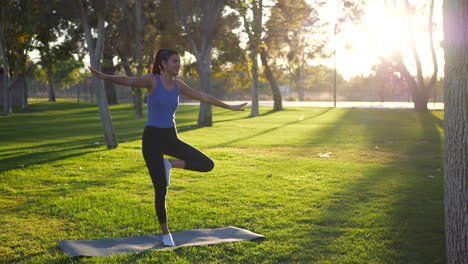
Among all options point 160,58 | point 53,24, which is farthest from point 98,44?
point 160,58

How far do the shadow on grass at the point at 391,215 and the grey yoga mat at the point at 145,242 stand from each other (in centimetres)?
102

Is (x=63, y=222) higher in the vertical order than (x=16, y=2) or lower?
lower

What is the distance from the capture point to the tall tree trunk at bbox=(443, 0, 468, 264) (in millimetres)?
4594

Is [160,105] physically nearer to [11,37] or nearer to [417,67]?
[417,67]

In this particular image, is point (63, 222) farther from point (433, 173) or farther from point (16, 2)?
point (16, 2)

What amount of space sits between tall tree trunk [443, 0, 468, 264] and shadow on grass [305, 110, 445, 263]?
1.97ft

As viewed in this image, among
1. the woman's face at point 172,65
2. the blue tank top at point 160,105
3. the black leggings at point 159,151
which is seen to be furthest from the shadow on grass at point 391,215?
the woman's face at point 172,65

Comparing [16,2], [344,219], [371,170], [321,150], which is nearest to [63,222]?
[344,219]

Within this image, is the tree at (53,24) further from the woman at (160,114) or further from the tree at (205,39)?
the woman at (160,114)

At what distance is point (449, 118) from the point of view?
187 inches

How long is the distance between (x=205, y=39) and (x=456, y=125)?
18.8 meters

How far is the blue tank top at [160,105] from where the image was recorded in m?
5.45

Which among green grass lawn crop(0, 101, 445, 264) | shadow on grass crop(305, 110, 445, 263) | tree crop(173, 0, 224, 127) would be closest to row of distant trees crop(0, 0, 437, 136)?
tree crop(173, 0, 224, 127)

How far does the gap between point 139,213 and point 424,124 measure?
63.9ft
